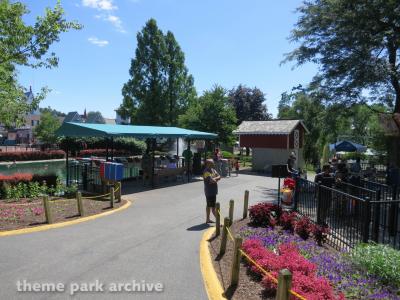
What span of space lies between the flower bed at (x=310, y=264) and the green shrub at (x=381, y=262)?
52 millimetres

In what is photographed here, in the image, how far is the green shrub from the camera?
5527mm

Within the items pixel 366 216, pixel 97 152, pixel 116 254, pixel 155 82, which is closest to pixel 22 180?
pixel 116 254

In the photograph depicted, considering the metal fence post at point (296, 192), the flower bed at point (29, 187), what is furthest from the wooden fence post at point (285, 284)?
the flower bed at point (29, 187)

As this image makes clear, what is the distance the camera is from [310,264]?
594 centimetres

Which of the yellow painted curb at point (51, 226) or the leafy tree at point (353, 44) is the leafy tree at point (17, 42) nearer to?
the yellow painted curb at point (51, 226)

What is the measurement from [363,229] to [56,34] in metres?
11.4

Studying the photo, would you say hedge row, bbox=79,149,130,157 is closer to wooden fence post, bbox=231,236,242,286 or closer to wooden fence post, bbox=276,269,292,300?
wooden fence post, bbox=231,236,242,286

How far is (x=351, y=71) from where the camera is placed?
1803 centimetres

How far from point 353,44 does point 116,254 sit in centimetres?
1535

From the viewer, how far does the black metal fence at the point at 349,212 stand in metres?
7.86

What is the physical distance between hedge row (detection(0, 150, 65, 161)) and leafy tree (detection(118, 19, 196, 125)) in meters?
9.66

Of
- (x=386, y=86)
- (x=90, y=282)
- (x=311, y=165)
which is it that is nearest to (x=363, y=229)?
(x=90, y=282)

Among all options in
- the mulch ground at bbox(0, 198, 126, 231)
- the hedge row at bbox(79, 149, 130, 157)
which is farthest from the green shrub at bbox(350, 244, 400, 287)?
the hedge row at bbox(79, 149, 130, 157)

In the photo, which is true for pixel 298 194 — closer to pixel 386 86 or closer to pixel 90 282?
pixel 90 282
